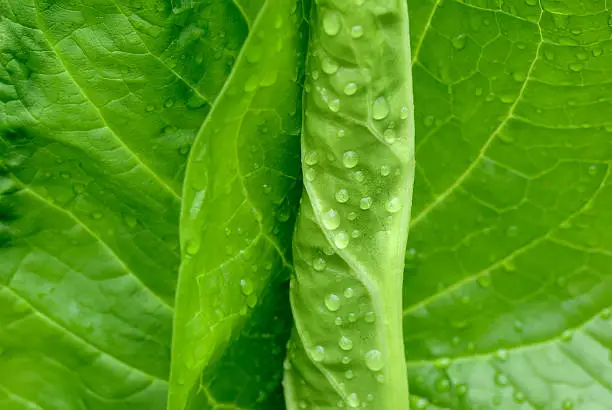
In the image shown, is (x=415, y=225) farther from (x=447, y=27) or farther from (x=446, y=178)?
(x=447, y=27)

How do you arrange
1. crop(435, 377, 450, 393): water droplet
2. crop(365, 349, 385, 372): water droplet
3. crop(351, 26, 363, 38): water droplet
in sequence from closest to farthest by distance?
crop(351, 26, 363, 38): water droplet, crop(365, 349, 385, 372): water droplet, crop(435, 377, 450, 393): water droplet

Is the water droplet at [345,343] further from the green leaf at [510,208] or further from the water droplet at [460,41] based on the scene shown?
the water droplet at [460,41]

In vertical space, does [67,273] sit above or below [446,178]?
below

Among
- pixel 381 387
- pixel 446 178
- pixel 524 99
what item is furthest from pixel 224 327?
pixel 524 99

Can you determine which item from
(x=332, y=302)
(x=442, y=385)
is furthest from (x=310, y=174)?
(x=442, y=385)

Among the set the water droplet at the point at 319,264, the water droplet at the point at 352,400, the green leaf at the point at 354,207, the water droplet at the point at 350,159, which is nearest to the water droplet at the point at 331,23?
the green leaf at the point at 354,207

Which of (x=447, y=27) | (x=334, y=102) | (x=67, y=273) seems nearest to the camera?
(x=334, y=102)

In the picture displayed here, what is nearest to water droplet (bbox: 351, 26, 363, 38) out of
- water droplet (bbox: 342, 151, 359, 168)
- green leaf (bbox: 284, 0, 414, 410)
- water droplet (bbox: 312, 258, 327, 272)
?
green leaf (bbox: 284, 0, 414, 410)

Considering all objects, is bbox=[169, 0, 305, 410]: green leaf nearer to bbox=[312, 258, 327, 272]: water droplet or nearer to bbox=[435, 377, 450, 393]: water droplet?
bbox=[312, 258, 327, 272]: water droplet
